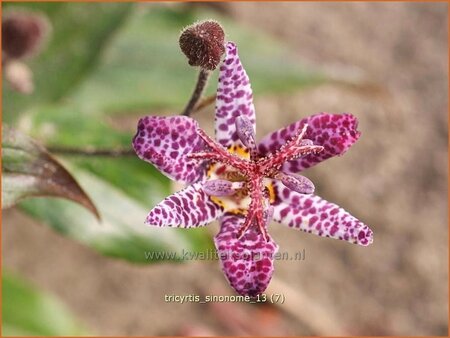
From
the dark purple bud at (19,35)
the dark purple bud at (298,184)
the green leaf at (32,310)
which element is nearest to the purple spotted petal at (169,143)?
the dark purple bud at (298,184)

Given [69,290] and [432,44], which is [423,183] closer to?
[432,44]

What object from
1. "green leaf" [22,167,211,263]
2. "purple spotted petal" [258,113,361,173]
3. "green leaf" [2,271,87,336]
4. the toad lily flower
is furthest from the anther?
"green leaf" [2,271,87,336]

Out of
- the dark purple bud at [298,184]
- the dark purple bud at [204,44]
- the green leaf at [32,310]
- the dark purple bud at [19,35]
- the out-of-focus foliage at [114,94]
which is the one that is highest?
the dark purple bud at [204,44]

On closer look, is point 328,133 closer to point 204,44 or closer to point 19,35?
point 204,44

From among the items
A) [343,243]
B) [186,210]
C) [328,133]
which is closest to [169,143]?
[186,210]

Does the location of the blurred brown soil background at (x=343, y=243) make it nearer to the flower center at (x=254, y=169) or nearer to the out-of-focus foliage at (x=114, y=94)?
the out-of-focus foliage at (x=114, y=94)

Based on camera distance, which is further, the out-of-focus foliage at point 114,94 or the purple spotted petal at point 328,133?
the out-of-focus foliage at point 114,94
